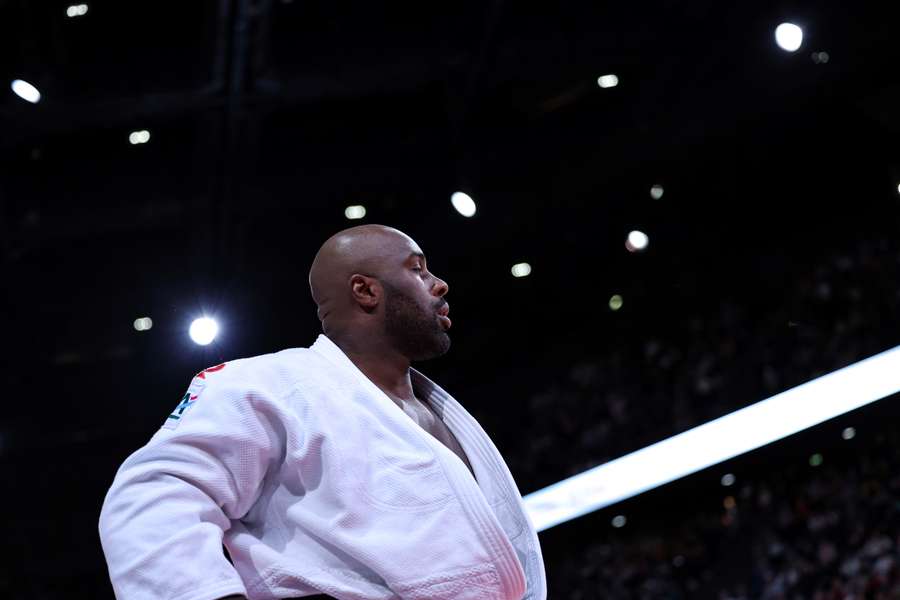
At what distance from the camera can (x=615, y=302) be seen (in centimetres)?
1236

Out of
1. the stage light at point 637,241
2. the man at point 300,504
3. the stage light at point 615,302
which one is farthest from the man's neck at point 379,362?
the stage light at point 615,302

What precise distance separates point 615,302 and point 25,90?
286 inches

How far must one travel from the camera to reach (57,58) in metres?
7.40

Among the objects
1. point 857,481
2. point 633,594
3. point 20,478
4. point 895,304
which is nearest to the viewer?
point 895,304

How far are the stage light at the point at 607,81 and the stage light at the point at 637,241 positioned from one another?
2.77 meters

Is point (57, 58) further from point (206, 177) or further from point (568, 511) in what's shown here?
point (568, 511)

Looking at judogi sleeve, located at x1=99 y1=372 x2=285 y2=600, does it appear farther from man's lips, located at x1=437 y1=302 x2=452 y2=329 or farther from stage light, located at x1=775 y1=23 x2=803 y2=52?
stage light, located at x1=775 y1=23 x2=803 y2=52

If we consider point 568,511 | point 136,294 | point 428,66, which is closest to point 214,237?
point 136,294

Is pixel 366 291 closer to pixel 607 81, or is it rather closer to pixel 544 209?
pixel 607 81

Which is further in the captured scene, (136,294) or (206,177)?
(136,294)

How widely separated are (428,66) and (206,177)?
224 centimetres

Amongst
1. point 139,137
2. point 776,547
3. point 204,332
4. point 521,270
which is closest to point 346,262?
point 204,332

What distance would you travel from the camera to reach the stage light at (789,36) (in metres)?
7.17

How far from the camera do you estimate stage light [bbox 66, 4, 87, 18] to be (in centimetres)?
709
